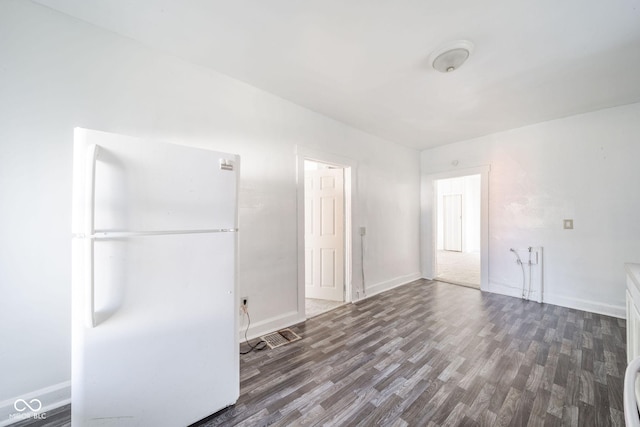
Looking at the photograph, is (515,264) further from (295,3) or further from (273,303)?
(295,3)

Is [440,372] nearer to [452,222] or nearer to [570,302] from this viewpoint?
[570,302]

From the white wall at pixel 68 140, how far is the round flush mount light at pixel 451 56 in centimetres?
156

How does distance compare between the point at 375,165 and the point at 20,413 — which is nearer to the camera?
the point at 20,413

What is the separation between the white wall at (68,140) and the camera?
4.66 feet

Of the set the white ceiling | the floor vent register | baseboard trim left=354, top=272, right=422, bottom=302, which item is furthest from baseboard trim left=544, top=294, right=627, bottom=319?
the floor vent register

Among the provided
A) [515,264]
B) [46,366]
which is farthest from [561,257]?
[46,366]

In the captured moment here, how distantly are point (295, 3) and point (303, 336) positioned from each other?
2.80 metres

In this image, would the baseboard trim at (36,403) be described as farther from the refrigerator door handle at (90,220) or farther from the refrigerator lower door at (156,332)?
the refrigerator door handle at (90,220)

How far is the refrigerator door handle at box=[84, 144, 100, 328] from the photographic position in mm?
1046

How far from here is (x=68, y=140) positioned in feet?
5.14

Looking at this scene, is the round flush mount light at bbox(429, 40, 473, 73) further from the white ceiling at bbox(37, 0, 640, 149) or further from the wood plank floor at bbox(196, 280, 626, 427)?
the wood plank floor at bbox(196, 280, 626, 427)

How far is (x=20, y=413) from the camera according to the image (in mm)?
1421

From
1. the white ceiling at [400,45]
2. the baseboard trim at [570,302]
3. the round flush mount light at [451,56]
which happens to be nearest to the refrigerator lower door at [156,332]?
the white ceiling at [400,45]

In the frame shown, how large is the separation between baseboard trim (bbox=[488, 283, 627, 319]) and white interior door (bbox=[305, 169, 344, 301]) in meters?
2.59
